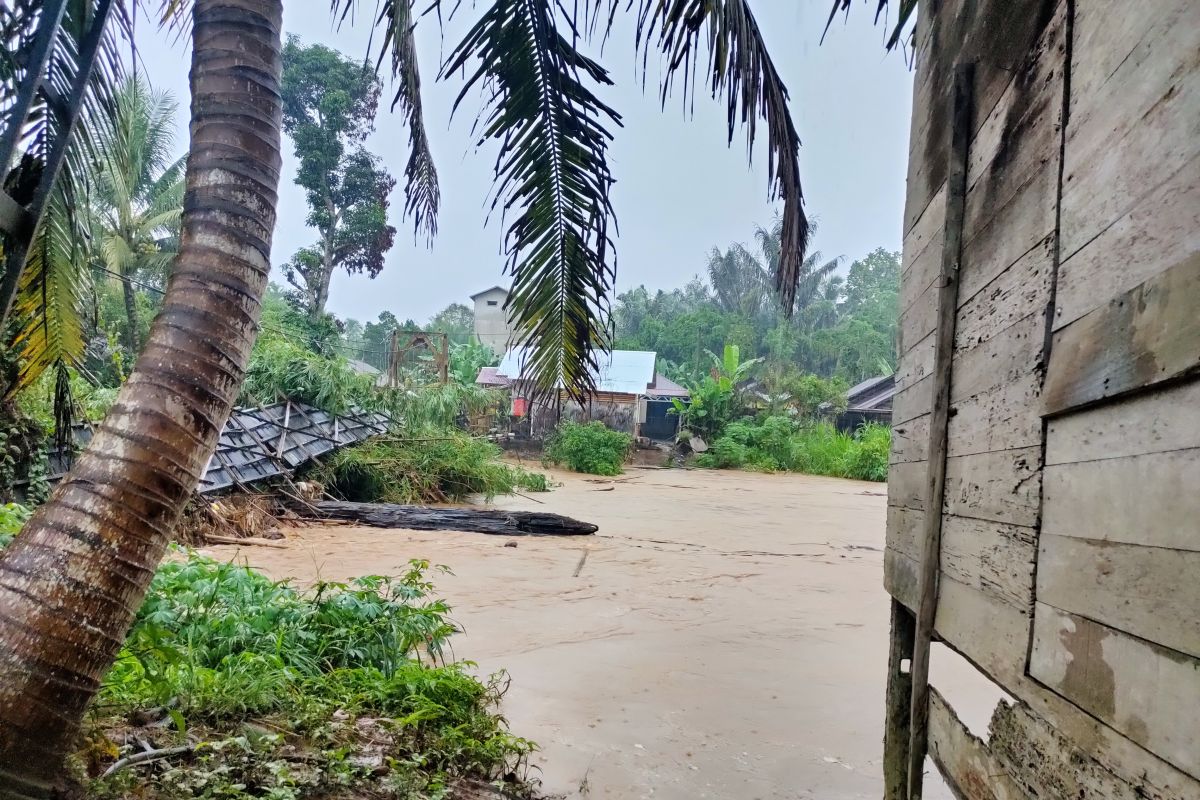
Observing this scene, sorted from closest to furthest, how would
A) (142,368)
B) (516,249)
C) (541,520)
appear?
(142,368)
(516,249)
(541,520)

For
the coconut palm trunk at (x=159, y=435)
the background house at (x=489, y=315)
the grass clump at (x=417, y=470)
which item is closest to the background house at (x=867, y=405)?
the grass clump at (x=417, y=470)

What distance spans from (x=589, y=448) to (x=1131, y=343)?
684 inches

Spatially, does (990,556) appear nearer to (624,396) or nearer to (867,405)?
(624,396)

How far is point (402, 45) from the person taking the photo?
3.43 m

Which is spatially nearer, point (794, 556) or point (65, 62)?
point (65, 62)

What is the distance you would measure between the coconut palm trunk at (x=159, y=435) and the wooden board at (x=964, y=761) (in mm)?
2006

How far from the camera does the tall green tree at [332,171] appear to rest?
22000mm

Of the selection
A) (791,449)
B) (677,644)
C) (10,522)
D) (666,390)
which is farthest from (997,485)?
(666,390)

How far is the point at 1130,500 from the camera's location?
981 millimetres

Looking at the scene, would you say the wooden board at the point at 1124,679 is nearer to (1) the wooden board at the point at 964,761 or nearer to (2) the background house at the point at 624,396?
(1) the wooden board at the point at 964,761

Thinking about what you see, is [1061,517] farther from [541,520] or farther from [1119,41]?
[541,520]

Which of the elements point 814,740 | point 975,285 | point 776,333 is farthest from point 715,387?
point 975,285

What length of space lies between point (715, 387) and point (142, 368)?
831 inches

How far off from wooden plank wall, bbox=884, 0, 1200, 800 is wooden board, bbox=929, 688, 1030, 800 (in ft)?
0.06
